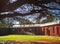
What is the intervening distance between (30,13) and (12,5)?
1138 mm

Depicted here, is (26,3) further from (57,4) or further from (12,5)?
(57,4)

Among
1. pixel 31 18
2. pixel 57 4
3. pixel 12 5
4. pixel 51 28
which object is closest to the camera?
pixel 12 5

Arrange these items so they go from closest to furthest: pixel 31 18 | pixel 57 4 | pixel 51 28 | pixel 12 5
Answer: pixel 12 5 → pixel 57 4 → pixel 31 18 → pixel 51 28

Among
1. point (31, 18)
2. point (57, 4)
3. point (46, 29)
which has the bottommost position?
point (46, 29)

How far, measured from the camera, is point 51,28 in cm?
2706

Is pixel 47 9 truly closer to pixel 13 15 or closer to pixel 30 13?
pixel 30 13

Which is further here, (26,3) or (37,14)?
(37,14)

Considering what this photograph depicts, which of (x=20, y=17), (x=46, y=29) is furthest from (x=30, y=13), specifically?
(x=46, y=29)

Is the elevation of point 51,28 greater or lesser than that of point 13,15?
lesser

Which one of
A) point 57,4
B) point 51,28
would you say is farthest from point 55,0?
point 51,28

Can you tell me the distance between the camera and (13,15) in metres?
9.34

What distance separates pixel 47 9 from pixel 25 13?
3.07ft

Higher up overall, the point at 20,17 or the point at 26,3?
the point at 26,3

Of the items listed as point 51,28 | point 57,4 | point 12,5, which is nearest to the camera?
point 12,5
